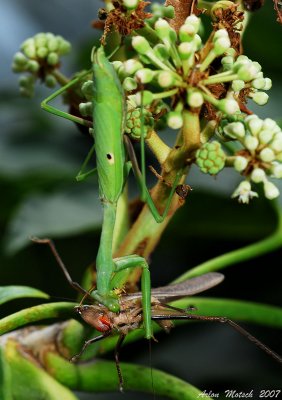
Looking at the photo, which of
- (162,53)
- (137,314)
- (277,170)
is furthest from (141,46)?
(137,314)

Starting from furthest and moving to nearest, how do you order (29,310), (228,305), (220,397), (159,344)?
(159,344), (220,397), (228,305), (29,310)

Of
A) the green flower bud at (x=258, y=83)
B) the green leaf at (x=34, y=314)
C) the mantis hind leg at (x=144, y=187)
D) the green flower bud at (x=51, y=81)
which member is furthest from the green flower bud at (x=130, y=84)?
the green flower bud at (x=51, y=81)

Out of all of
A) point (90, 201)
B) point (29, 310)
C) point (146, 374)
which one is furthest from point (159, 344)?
point (29, 310)

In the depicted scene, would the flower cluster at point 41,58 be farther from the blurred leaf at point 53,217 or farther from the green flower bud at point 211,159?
the green flower bud at point 211,159

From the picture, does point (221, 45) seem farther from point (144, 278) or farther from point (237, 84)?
point (144, 278)

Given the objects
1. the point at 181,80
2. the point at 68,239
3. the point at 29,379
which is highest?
the point at 181,80

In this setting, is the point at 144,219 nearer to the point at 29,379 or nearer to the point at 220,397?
the point at 29,379

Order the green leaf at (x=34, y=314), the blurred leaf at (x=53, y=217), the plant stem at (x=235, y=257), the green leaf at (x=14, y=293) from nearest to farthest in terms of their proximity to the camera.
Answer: the green leaf at (x=34, y=314) → the green leaf at (x=14, y=293) → the plant stem at (x=235, y=257) → the blurred leaf at (x=53, y=217)
